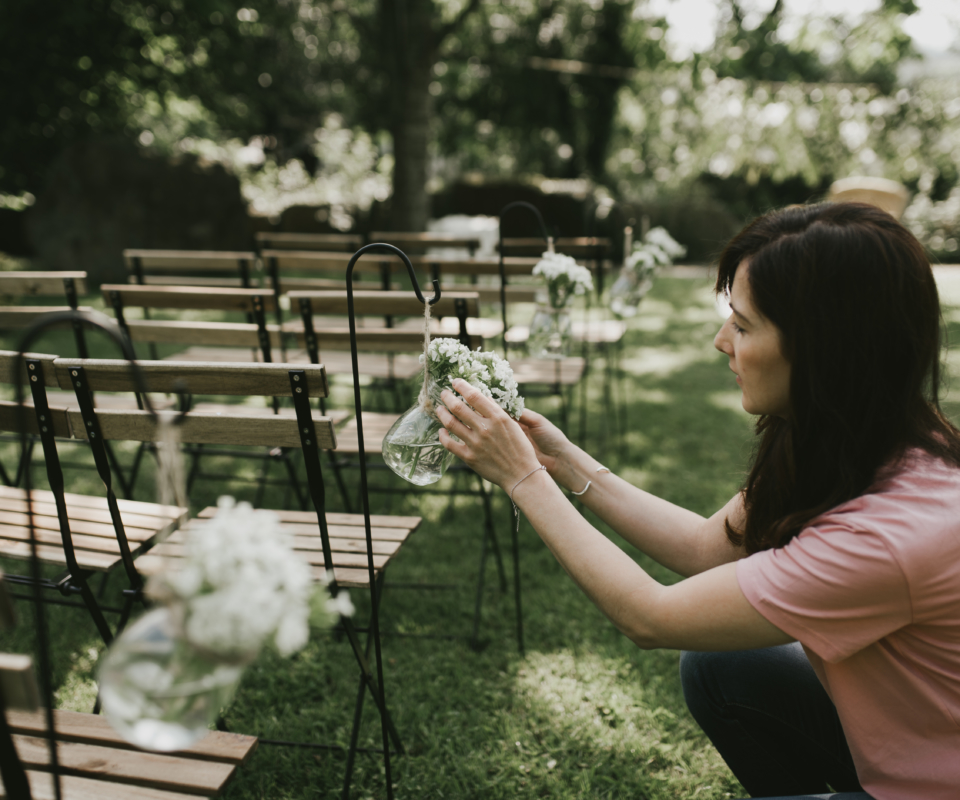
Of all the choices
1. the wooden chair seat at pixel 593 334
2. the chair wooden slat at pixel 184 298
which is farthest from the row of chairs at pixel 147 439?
the wooden chair seat at pixel 593 334

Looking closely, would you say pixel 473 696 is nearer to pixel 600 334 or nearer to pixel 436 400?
pixel 436 400

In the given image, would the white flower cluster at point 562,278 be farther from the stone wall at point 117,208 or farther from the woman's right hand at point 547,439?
the stone wall at point 117,208

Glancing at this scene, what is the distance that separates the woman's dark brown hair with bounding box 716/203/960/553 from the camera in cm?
119

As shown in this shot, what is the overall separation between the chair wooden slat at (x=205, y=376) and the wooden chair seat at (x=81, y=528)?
43 centimetres

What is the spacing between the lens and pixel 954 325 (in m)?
8.35

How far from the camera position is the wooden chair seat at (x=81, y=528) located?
6.32 feet

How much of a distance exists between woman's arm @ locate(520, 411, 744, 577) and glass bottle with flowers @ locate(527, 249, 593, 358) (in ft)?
3.81

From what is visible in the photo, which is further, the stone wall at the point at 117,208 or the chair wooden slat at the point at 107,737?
the stone wall at the point at 117,208

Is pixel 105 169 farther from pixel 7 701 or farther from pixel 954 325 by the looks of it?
pixel 954 325

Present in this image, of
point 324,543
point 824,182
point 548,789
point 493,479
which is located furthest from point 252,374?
point 824,182

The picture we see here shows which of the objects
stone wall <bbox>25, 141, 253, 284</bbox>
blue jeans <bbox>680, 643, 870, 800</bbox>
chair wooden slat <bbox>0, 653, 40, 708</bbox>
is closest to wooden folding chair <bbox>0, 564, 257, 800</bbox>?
chair wooden slat <bbox>0, 653, 40, 708</bbox>

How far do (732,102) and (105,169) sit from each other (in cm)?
883

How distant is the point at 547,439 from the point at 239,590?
1.02 metres

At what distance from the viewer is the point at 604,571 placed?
134 centimetres
